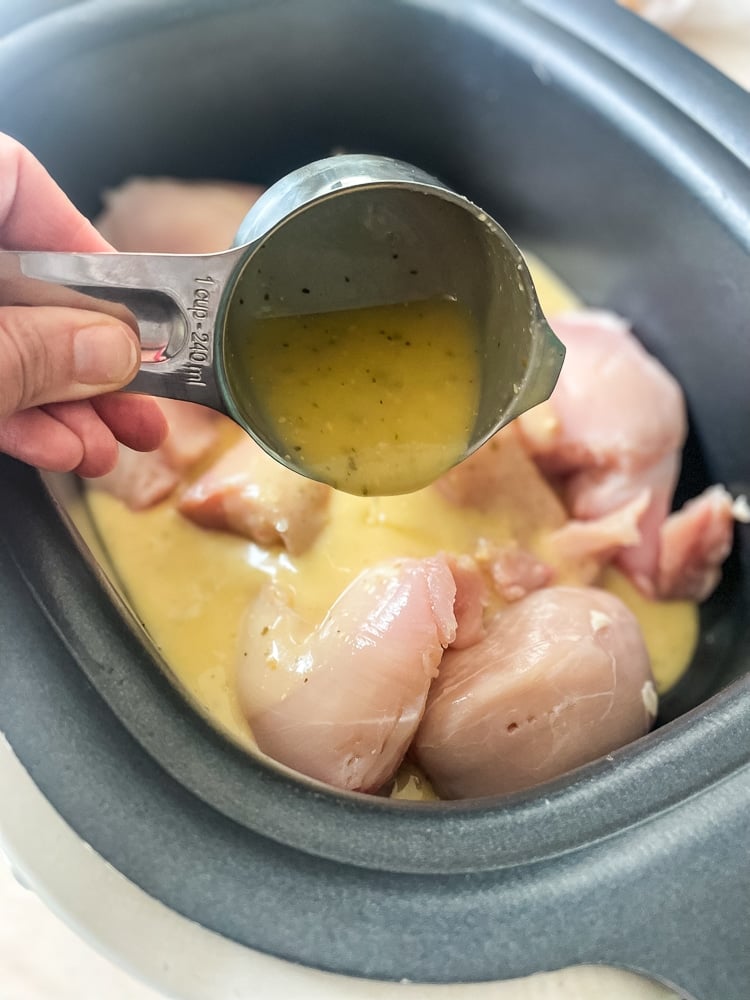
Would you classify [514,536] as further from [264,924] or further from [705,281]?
[264,924]

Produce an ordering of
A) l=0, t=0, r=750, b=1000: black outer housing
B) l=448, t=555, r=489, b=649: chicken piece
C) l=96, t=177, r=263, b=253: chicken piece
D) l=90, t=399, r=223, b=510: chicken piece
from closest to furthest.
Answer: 1. l=0, t=0, r=750, b=1000: black outer housing
2. l=448, t=555, r=489, b=649: chicken piece
3. l=90, t=399, r=223, b=510: chicken piece
4. l=96, t=177, r=263, b=253: chicken piece

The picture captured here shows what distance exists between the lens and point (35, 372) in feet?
1.84

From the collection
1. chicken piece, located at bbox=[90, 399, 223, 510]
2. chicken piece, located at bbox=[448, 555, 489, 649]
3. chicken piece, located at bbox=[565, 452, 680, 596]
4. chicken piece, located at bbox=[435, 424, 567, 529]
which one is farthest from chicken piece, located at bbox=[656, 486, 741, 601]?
chicken piece, located at bbox=[90, 399, 223, 510]

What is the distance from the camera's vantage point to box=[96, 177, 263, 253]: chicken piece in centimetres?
99

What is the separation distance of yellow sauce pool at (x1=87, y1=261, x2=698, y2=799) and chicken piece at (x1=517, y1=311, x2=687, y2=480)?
10 cm

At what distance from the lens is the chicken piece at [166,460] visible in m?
0.84

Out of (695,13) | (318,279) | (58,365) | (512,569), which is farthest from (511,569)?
(695,13)

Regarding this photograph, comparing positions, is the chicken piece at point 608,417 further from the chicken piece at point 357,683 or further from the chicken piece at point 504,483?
the chicken piece at point 357,683

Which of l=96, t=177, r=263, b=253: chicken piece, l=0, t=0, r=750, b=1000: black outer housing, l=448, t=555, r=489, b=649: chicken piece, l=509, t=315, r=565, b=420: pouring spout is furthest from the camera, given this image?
l=96, t=177, r=263, b=253: chicken piece

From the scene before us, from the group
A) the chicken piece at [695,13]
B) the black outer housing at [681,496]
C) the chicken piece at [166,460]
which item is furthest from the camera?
the chicken piece at [695,13]

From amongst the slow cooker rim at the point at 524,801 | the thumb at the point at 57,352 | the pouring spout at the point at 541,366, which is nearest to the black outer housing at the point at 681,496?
the slow cooker rim at the point at 524,801

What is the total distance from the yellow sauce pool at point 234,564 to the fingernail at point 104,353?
277 mm

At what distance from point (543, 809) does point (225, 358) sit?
0.40 metres

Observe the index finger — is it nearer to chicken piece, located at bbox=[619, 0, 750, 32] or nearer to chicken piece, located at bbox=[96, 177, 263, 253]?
chicken piece, located at bbox=[96, 177, 263, 253]
